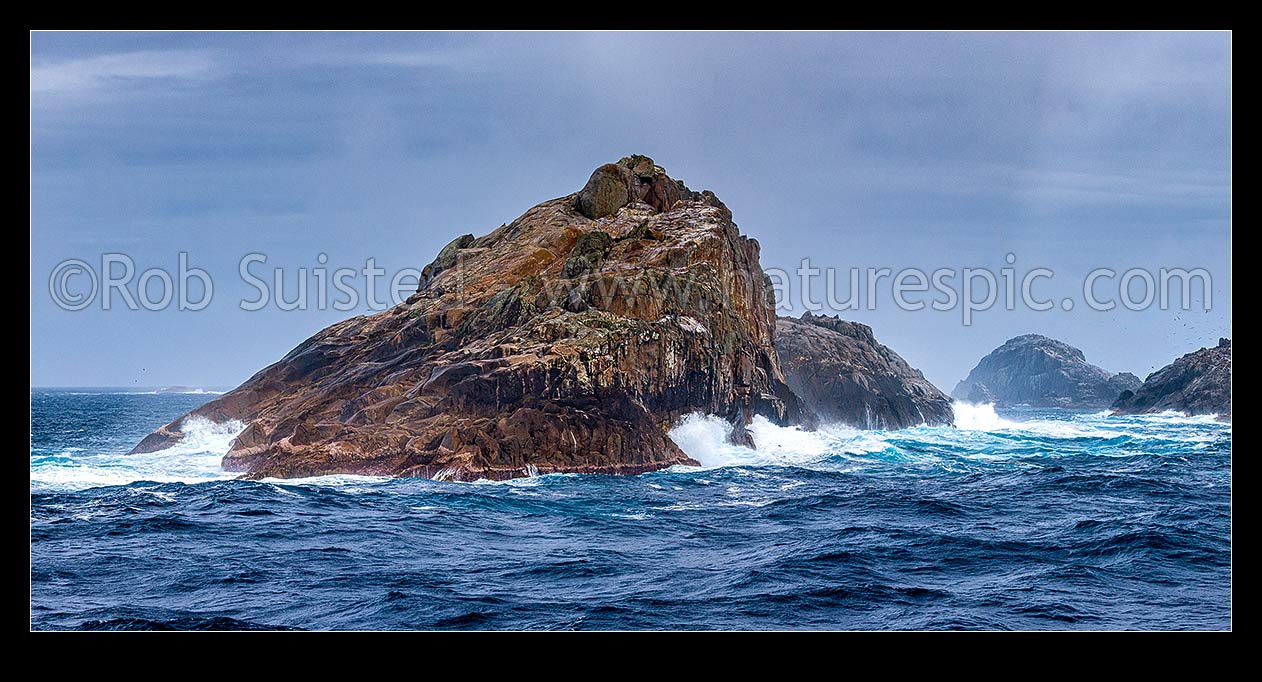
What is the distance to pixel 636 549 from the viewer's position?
27062 millimetres

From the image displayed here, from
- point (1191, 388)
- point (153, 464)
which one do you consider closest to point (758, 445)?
point (153, 464)

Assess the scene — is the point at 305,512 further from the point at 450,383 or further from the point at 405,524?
the point at 450,383

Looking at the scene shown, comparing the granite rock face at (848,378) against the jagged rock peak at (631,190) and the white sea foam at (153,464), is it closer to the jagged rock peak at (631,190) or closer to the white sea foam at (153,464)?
the jagged rock peak at (631,190)

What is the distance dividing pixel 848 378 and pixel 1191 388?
131ft

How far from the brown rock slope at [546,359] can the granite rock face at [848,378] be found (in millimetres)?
20916

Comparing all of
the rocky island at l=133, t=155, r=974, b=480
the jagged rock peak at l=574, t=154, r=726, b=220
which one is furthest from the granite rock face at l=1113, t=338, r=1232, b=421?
the jagged rock peak at l=574, t=154, r=726, b=220

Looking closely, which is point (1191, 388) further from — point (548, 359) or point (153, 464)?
point (153, 464)

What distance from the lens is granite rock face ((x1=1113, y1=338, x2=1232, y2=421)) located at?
10188cm

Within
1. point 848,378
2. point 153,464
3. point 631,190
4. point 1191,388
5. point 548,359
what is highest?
point 631,190

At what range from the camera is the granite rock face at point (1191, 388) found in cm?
10188

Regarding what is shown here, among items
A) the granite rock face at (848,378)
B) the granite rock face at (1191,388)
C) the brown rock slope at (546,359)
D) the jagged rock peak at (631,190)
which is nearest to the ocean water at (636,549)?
the brown rock slope at (546,359)

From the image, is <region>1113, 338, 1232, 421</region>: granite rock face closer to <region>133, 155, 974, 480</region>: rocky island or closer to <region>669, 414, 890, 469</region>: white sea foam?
<region>133, 155, 974, 480</region>: rocky island

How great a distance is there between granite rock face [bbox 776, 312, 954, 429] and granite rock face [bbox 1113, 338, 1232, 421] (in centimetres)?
2274

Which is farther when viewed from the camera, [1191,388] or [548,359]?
[1191,388]
